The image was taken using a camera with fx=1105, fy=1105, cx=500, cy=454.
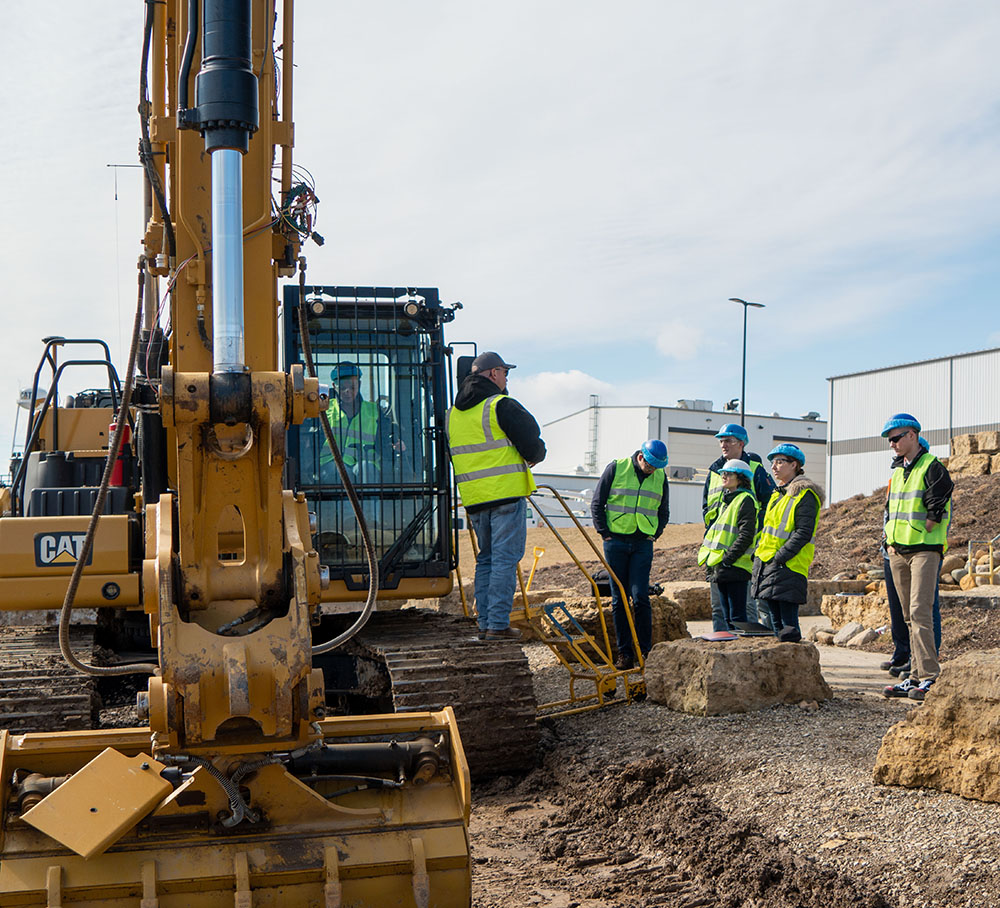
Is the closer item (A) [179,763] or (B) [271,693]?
(B) [271,693]

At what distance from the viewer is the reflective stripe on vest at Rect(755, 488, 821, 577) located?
862 cm

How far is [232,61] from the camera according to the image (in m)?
3.88

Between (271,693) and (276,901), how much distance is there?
0.76 meters

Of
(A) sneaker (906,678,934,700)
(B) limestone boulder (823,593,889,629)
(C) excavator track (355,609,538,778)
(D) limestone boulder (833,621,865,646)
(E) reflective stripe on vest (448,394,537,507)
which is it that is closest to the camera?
(C) excavator track (355,609,538,778)

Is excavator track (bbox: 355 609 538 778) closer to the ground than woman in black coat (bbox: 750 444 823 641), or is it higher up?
closer to the ground

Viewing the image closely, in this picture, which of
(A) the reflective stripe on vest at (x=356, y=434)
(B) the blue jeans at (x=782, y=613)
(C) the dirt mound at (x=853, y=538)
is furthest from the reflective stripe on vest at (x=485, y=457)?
(C) the dirt mound at (x=853, y=538)

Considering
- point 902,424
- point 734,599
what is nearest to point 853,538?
point 734,599

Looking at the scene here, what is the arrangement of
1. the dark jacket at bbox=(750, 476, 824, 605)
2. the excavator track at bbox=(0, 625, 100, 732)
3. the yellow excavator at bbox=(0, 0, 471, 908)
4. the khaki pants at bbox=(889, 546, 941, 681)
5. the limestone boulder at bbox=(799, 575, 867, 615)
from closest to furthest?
the yellow excavator at bbox=(0, 0, 471, 908) < the excavator track at bbox=(0, 625, 100, 732) < the khaki pants at bbox=(889, 546, 941, 681) < the dark jacket at bbox=(750, 476, 824, 605) < the limestone boulder at bbox=(799, 575, 867, 615)

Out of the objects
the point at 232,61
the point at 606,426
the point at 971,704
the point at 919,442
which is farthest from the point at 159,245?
the point at 606,426

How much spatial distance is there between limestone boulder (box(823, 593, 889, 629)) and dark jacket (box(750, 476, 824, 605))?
4575 millimetres

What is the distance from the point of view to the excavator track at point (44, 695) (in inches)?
222

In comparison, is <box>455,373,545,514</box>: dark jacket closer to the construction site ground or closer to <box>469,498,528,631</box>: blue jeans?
<box>469,498,528,631</box>: blue jeans

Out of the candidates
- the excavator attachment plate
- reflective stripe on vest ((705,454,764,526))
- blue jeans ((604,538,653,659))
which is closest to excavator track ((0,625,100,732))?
the excavator attachment plate

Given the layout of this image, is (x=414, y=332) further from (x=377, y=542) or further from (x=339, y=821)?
(x=339, y=821)
